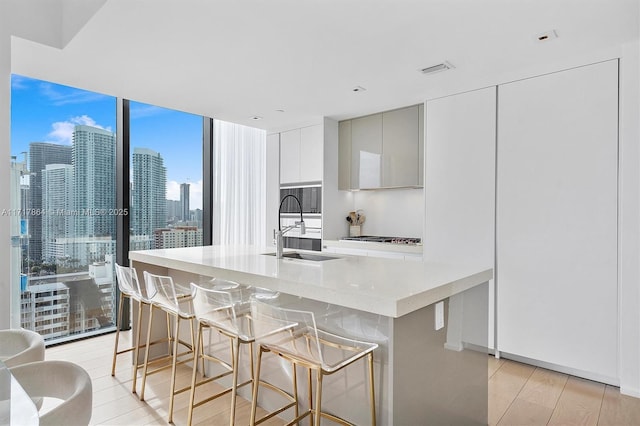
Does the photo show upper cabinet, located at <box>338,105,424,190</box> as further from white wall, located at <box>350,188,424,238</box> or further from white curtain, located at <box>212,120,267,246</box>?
white curtain, located at <box>212,120,267,246</box>

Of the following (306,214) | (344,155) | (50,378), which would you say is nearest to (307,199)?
(306,214)

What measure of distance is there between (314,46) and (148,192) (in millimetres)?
2695

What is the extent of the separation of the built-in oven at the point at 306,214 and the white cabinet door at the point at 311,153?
12 cm

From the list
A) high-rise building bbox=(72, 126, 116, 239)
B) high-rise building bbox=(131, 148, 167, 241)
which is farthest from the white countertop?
high-rise building bbox=(131, 148, 167, 241)

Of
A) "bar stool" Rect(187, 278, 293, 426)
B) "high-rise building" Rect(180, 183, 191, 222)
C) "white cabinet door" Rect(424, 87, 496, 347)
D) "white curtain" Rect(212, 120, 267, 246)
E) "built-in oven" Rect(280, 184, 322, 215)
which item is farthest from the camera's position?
"white curtain" Rect(212, 120, 267, 246)

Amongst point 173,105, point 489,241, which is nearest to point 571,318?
point 489,241

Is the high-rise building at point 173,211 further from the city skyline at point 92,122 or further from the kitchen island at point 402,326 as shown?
the kitchen island at point 402,326

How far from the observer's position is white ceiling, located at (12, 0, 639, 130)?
2.10 meters

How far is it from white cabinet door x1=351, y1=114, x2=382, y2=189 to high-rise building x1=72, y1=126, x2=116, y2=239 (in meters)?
2.64

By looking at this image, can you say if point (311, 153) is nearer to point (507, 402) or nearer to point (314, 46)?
point (314, 46)

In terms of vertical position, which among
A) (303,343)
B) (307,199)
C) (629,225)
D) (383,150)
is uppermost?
(383,150)

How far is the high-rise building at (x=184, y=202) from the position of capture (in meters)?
4.69

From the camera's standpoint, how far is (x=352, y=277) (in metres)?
1.92

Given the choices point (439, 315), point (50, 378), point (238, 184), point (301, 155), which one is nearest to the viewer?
point (50, 378)
